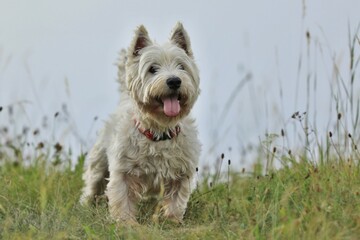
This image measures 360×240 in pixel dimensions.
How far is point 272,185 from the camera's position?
6809 millimetres

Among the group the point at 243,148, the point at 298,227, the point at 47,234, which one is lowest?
the point at 47,234

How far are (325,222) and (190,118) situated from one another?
92.5 inches

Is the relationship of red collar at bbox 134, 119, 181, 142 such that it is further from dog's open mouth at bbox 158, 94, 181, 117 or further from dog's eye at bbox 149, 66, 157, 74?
dog's eye at bbox 149, 66, 157, 74

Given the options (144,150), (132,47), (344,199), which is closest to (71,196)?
(144,150)

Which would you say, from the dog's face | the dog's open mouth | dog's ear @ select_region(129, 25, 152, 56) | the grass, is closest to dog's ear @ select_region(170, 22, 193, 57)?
the dog's face

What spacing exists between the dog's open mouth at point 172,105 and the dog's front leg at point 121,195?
84cm

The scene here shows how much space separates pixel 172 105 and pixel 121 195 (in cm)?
100

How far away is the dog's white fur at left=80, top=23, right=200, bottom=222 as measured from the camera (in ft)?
21.9

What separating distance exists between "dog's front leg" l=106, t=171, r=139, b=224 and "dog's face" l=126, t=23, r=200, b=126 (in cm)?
68

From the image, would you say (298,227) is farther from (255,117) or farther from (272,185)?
(255,117)

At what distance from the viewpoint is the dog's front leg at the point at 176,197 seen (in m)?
6.87

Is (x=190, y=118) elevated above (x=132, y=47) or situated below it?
below

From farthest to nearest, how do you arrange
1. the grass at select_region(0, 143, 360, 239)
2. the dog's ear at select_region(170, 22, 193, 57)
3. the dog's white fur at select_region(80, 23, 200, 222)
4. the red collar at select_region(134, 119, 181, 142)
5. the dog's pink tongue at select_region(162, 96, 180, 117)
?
the dog's ear at select_region(170, 22, 193, 57) < the red collar at select_region(134, 119, 181, 142) < the dog's white fur at select_region(80, 23, 200, 222) < the dog's pink tongue at select_region(162, 96, 180, 117) < the grass at select_region(0, 143, 360, 239)

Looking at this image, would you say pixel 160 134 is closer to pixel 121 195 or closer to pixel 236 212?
pixel 121 195
